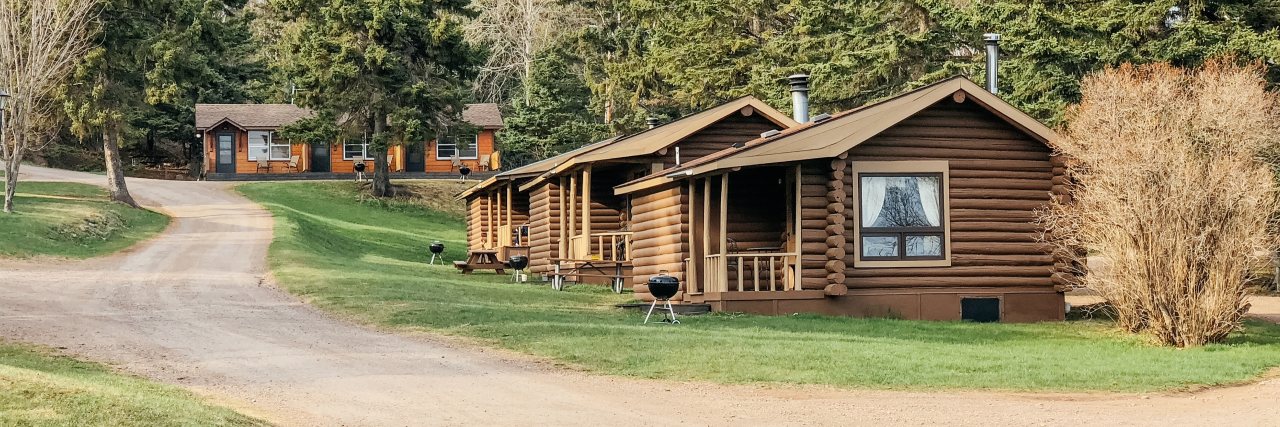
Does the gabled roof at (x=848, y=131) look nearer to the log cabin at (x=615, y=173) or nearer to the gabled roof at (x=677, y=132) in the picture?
the gabled roof at (x=677, y=132)

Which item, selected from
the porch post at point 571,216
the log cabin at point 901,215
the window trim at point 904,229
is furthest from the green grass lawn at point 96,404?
the porch post at point 571,216

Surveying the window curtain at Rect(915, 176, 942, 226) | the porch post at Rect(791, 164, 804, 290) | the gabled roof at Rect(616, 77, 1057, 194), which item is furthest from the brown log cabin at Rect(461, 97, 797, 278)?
the window curtain at Rect(915, 176, 942, 226)

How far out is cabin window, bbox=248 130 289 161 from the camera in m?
68.0

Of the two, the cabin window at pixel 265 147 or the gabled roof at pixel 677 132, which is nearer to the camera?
the gabled roof at pixel 677 132

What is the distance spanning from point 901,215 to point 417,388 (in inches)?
442

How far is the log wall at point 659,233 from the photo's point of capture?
2472cm

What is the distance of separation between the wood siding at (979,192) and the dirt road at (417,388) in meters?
7.75

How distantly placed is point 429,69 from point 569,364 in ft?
140

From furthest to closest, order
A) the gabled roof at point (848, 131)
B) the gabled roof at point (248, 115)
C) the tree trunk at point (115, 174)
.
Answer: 1. the gabled roof at point (248, 115)
2. the tree trunk at point (115, 174)
3. the gabled roof at point (848, 131)

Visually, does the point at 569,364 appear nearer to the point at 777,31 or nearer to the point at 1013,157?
the point at 1013,157

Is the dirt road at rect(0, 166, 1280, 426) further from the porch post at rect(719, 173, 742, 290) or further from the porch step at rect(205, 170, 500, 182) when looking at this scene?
the porch step at rect(205, 170, 500, 182)

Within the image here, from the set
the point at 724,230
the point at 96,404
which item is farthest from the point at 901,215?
the point at 96,404

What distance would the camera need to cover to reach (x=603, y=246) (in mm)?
32281

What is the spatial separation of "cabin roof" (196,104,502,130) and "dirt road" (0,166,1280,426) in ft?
146
